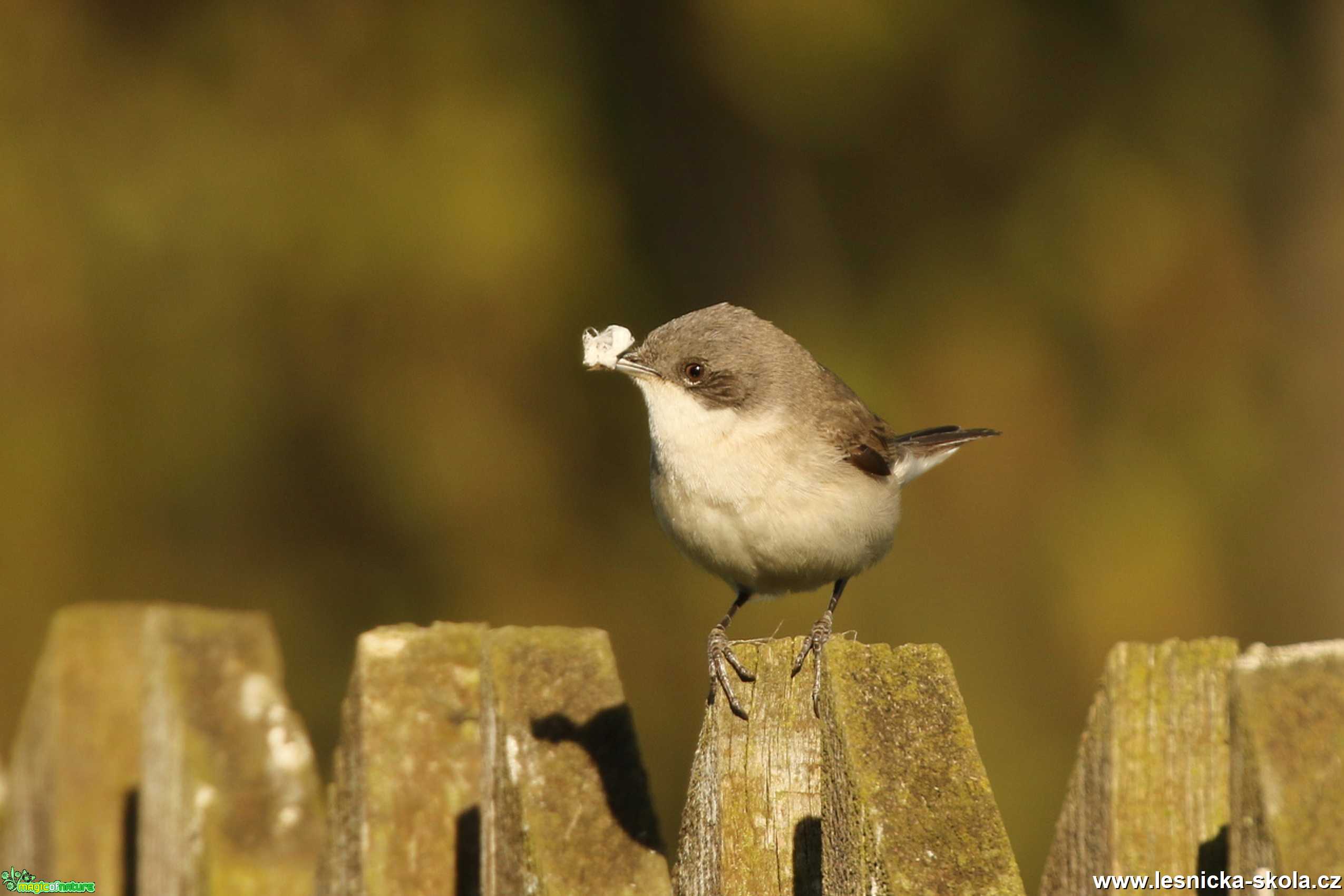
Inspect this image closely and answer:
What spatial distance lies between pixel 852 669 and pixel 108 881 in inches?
79.7

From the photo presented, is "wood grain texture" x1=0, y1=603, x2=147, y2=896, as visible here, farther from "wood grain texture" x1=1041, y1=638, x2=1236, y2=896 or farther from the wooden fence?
"wood grain texture" x1=1041, y1=638, x2=1236, y2=896

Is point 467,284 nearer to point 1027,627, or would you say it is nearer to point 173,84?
point 173,84

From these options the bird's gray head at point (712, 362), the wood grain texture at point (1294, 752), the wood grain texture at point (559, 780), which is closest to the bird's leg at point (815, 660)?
the wood grain texture at point (559, 780)

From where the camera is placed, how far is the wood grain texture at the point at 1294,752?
1.53 meters

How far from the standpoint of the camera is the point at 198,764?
2738mm

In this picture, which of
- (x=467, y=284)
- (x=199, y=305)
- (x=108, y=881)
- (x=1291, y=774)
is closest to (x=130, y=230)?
(x=199, y=305)

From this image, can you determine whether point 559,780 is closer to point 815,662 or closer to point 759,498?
point 815,662

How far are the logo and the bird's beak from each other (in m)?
1.85

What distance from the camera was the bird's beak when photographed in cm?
411

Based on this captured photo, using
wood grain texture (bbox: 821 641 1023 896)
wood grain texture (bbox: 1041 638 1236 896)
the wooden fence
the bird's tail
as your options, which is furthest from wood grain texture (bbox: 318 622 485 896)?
the bird's tail

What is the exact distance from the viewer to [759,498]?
3750 millimetres

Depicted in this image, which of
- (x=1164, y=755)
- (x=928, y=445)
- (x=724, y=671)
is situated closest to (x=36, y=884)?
(x=724, y=671)

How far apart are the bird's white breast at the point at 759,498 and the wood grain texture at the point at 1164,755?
1.83m

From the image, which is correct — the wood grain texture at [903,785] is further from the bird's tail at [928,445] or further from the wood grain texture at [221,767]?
the bird's tail at [928,445]
